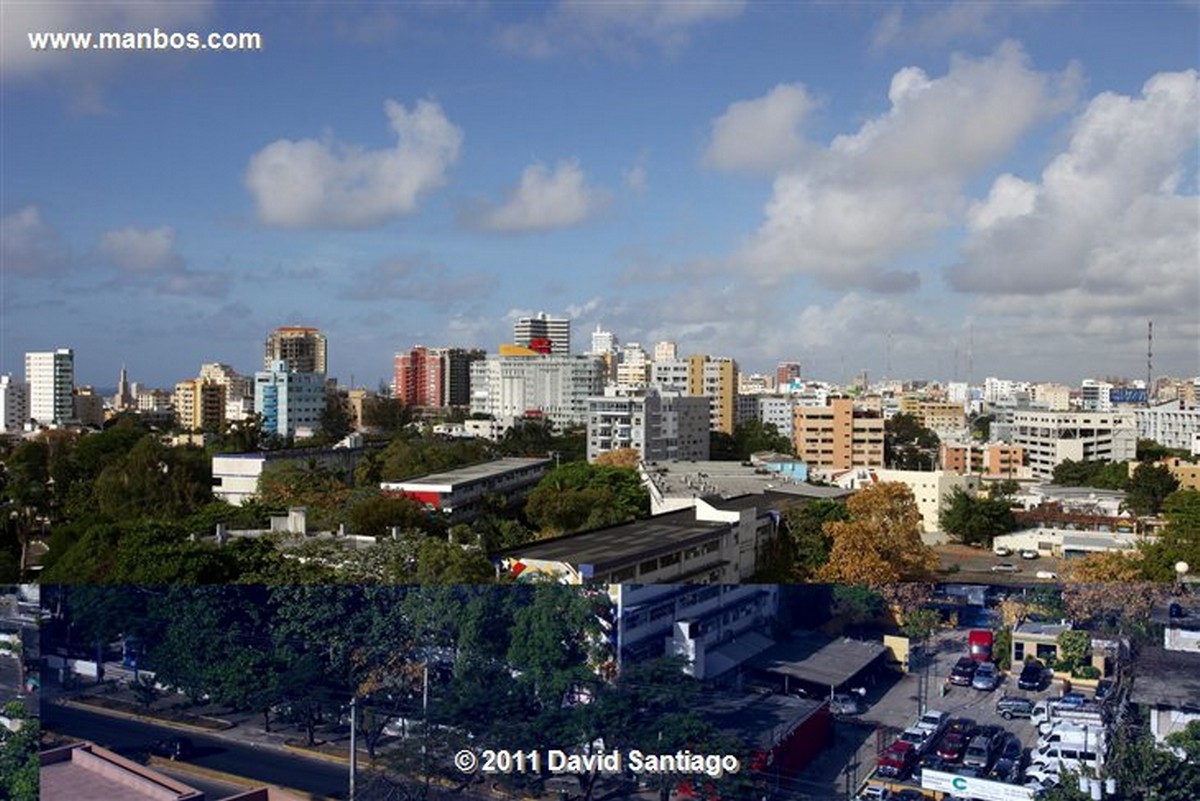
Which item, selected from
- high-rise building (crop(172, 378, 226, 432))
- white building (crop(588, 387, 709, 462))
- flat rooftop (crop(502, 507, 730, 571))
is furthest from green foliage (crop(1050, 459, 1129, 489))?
high-rise building (crop(172, 378, 226, 432))

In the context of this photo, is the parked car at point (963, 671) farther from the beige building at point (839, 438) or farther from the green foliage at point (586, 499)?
the beige building at point (839, 438)

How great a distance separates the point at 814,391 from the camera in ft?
90.5

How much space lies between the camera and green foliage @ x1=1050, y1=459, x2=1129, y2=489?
45.3 feet

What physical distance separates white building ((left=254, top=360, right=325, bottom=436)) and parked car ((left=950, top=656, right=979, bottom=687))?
18.6 m

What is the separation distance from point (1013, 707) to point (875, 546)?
3.69 metres

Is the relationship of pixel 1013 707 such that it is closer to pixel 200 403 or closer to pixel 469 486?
pixel 469 486

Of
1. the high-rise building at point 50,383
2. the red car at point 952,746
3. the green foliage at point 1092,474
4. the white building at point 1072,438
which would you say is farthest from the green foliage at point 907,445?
the high-rise building at point 50,383

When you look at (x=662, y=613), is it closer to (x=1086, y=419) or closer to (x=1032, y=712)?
(x=1032, y=712)

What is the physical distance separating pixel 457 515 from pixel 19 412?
2077 cm

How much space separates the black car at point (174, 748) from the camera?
2.38m

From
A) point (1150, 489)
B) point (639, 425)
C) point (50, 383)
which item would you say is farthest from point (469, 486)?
point (50, 383)

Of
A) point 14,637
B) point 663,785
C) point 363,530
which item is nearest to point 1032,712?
point 663,785

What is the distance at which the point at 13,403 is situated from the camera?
25719 millimetres

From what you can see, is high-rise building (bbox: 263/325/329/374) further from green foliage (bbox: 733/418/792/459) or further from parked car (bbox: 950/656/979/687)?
parked car (bbox: 950/656/979/687)
